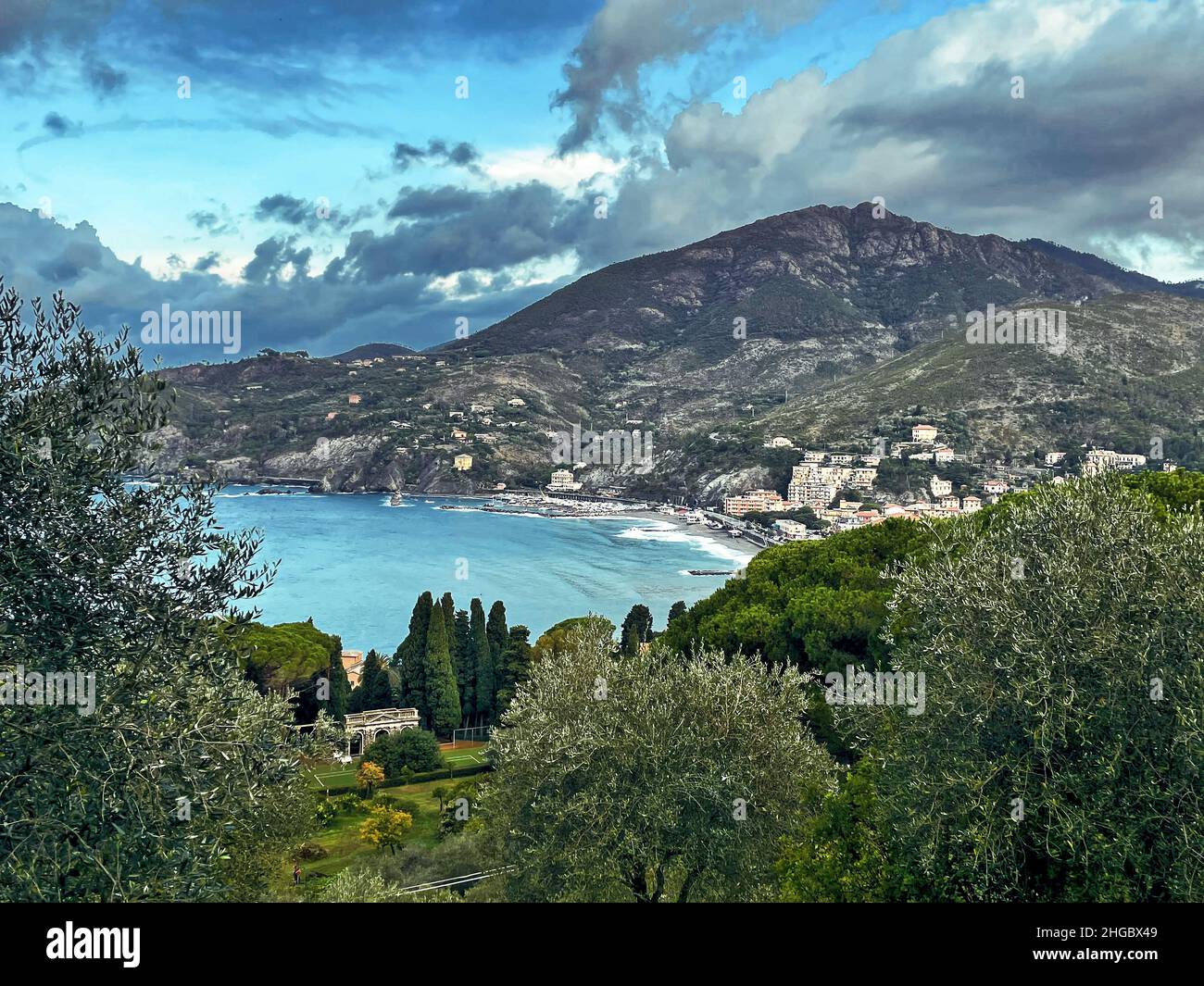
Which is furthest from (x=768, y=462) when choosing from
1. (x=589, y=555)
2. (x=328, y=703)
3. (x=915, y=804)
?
(x=915, y=804)

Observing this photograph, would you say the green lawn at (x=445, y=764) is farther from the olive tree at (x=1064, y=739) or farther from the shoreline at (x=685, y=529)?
the shoreline at (x=685, y=529)

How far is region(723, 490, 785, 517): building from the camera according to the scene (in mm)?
144125

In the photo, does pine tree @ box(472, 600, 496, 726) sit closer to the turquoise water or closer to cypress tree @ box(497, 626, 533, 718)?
cypress tree @ box(497, 626, 533, 718)

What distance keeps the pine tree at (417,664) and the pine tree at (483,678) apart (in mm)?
3290

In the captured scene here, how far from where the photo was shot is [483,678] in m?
49.2

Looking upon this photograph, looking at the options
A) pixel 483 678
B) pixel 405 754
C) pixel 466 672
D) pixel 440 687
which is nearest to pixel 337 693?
pixel 440 687

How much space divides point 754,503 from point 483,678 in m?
106

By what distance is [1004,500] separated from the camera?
99.9 feet

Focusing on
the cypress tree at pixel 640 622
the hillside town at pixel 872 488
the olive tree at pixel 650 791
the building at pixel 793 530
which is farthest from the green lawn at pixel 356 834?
the hillside town at pixel 872 488

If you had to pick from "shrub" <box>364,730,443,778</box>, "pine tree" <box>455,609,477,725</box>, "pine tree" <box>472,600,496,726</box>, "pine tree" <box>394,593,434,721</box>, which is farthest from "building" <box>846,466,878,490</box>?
"shrub" <box>364,730,443,778</box>

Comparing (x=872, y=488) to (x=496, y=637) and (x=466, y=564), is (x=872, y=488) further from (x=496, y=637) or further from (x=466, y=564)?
(x=496, y=637)

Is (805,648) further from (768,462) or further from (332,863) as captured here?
(768,462)

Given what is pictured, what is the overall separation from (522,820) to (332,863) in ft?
45.5
